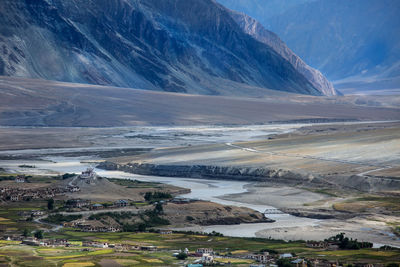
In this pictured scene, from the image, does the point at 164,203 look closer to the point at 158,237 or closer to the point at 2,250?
the point at 158,237

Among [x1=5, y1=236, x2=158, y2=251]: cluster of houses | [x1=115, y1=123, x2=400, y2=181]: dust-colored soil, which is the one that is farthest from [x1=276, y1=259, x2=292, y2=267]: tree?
[x1=115, y1=123, x2=400, y2=181]: dust-colored soil

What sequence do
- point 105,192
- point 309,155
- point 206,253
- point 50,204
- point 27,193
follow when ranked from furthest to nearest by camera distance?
point 309,155 < point 105,192 < point 27,193 < point 50,204 < point 206,253

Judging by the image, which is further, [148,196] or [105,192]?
[105,192]

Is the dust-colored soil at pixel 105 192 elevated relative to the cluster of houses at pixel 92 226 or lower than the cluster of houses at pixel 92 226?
elevated

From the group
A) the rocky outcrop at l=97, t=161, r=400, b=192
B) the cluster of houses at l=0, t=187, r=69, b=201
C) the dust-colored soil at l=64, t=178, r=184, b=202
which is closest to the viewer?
the cluster of houses at l=0, t=187, r=69, b=201

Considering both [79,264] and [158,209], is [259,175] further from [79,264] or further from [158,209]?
[79,264]

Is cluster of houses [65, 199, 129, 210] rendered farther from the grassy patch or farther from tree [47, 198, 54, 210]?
the grassy patch

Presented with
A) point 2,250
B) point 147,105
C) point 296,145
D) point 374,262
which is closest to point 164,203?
point 2,250

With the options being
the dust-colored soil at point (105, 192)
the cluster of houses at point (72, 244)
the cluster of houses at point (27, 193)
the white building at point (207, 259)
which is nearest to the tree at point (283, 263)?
the white building at point (207, 259)

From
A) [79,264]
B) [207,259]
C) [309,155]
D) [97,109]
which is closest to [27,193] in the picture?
[79,264]

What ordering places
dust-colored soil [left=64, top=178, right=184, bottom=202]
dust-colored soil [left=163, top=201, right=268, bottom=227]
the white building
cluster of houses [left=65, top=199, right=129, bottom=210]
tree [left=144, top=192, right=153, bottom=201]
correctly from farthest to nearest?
dust-colored soil [left=64, top=178, right=184, bottom=202]
tree [left=144, top=192, right=153, bottom=201]
cluster of houses [left=65, top=199, right=129, bottom=210]
dust-colored soil [left=163, top=201, right=268, bottom=227]
the white building

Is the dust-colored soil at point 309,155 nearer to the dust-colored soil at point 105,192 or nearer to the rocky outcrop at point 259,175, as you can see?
the rocky outcrop at point 259,175
